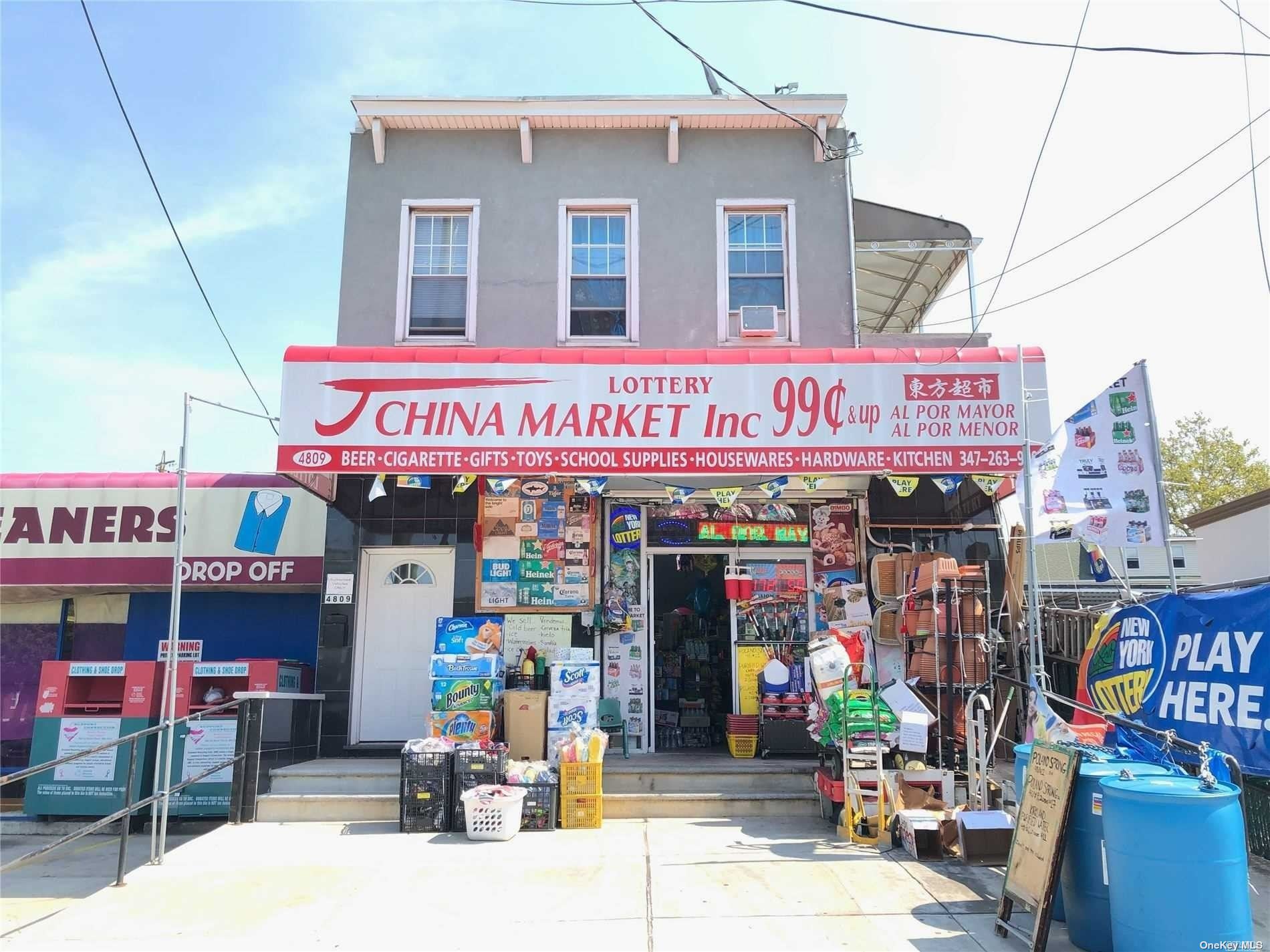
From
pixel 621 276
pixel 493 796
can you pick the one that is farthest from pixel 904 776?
pixel 621 276

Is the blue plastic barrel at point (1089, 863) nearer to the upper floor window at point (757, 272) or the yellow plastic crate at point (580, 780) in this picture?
the yellow plastic crate at point (580, 780)

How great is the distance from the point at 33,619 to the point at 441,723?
8.23 m

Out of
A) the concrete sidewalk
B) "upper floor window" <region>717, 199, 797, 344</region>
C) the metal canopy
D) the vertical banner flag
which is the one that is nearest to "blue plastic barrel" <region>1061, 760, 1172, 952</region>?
the concrete sidewalk

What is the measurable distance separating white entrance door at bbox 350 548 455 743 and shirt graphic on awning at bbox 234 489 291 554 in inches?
83.6

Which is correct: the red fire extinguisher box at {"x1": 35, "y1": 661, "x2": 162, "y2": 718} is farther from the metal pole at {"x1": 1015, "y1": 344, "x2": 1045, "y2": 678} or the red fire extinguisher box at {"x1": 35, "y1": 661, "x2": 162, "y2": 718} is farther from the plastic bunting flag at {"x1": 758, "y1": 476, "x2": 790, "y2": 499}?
the metal pole at {"x1": 1015, "y1": 344, "x2": 1045, "y2": 678}

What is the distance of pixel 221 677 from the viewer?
10711 mm

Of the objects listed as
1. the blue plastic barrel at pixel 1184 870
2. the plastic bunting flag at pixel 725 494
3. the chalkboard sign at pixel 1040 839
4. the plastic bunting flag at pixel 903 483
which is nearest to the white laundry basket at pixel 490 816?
the plastic bunting flag at pixel 725 494

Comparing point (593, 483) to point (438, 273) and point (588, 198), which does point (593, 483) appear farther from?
point (588, 198)

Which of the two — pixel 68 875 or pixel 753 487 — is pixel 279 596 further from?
pixel 753 487

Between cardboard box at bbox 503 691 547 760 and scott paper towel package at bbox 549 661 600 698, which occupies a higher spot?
scott paper towel package at bbox 549 661 600 698

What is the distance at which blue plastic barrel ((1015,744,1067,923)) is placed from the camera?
5704 mm

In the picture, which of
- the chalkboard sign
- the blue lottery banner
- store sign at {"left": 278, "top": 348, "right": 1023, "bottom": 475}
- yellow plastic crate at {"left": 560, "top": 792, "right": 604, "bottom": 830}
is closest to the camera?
the chalkboard sign

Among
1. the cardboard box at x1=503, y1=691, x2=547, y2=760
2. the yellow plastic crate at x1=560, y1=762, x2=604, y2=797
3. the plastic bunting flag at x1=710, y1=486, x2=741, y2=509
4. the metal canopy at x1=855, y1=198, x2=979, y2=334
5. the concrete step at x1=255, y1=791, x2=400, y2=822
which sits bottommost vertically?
the concrete step at x1=255, y1=791, x2=400, y2=822

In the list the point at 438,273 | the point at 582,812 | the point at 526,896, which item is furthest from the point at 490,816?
the point at 438,273
